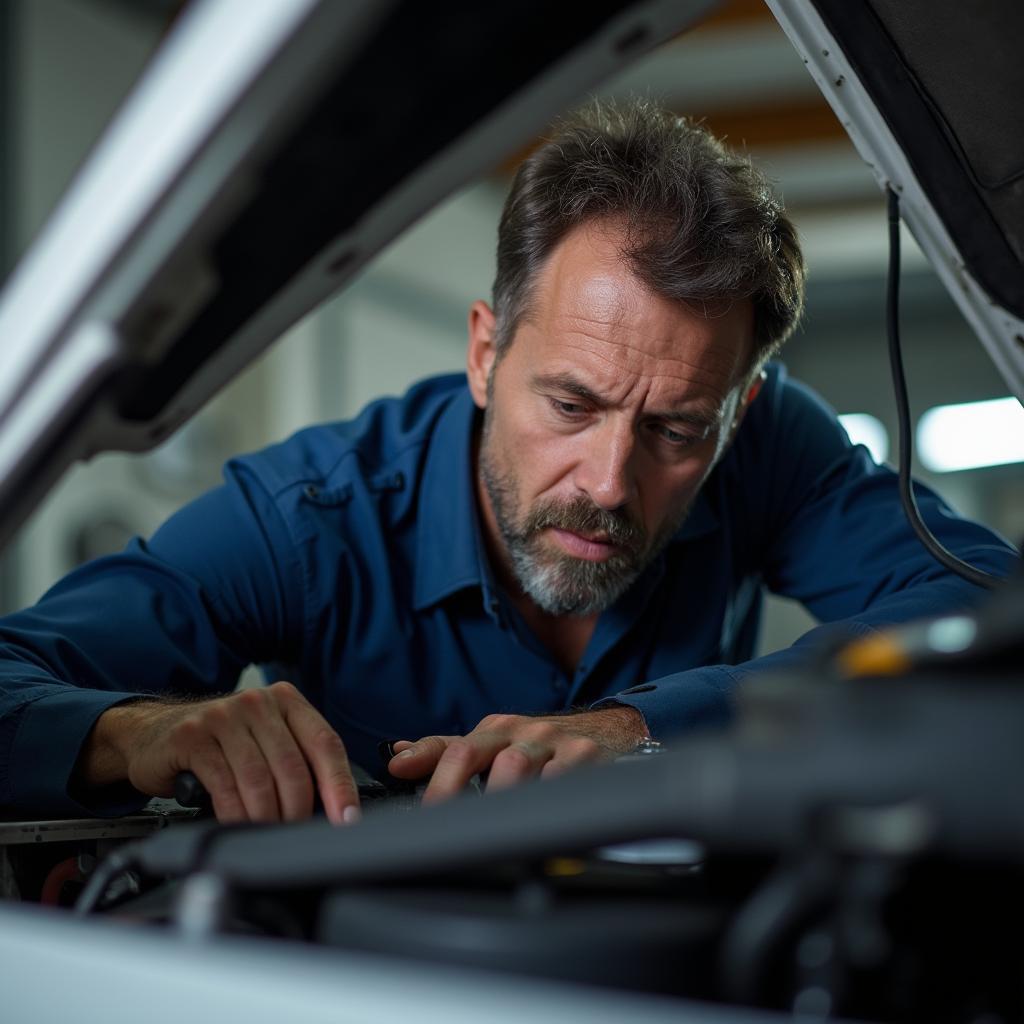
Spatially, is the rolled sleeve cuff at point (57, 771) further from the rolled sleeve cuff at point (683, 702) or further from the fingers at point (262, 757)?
the rolled sleeve cuff at point (683, 702)

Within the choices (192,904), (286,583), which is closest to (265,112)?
(192,904)

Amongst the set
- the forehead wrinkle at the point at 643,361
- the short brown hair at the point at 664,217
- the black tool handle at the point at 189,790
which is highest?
the short brown hair at the point at 664,217

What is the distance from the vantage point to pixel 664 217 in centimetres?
154

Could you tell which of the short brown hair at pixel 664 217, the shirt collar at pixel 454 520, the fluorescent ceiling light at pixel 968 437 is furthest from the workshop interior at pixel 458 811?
the fluorescent ceiling light at pixel 968 437

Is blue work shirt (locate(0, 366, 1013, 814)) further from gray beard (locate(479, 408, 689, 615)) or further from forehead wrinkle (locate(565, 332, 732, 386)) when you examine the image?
forehead wrinkle (locate(565, 332, 732, 386))

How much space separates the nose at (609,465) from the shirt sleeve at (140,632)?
0.43 meters

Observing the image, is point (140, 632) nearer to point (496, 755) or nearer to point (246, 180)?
point (496, 755)

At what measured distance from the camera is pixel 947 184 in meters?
1.20

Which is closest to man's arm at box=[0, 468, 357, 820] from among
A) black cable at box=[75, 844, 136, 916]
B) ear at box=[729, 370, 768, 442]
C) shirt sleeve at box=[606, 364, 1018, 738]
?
black cable at box=[75, 844, 136, 916]

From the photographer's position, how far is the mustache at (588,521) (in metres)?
1.53

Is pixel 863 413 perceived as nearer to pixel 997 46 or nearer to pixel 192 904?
pixel 997 46

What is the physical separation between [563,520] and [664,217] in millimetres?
404

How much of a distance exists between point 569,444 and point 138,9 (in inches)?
188

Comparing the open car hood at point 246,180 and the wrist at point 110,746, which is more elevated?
the open car hood at point 246,180
